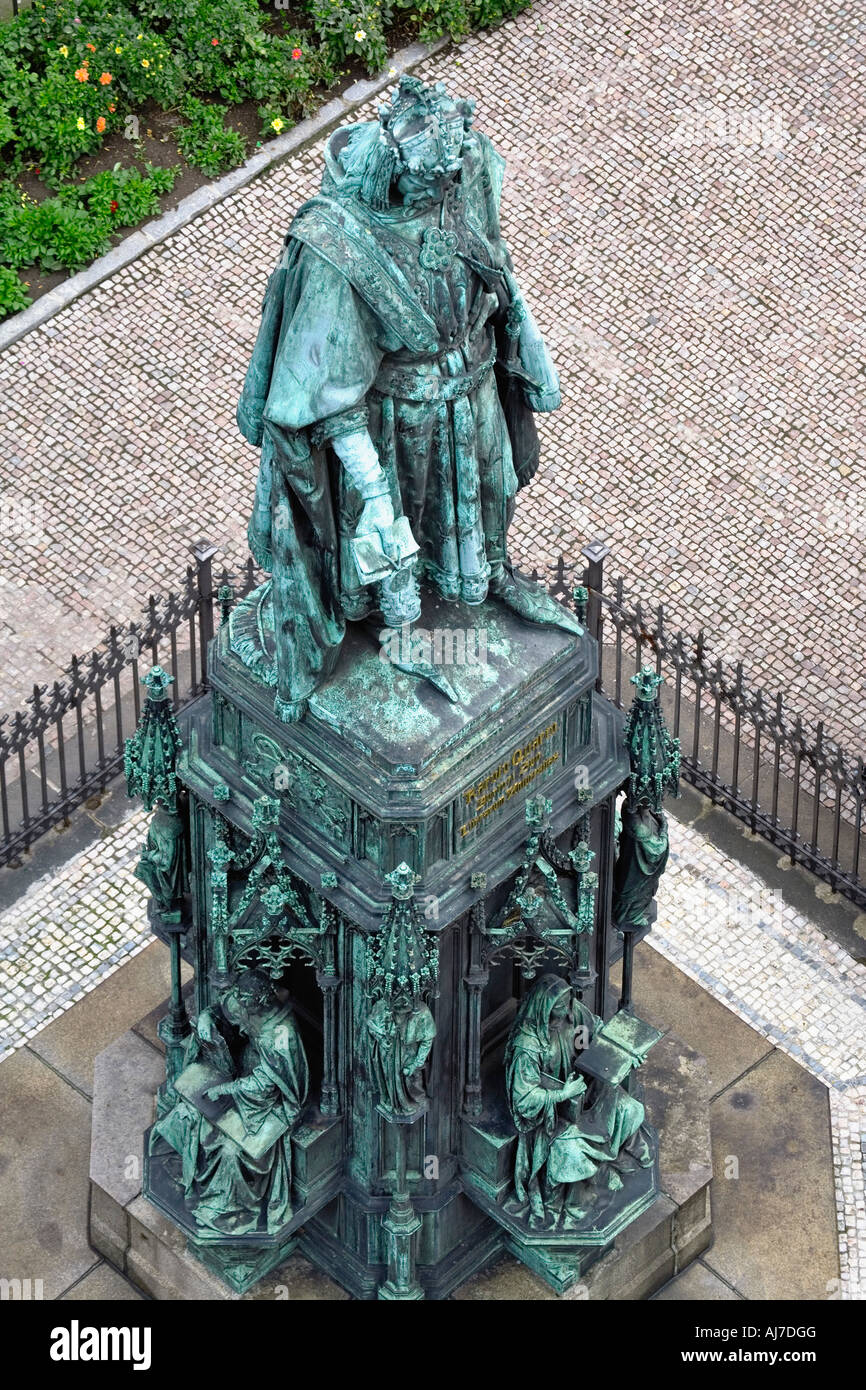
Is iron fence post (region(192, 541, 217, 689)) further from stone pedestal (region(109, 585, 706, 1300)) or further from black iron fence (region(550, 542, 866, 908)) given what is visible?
stone pedestal (region(109, 585, 706, 1300))

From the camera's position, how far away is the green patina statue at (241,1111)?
25016mm

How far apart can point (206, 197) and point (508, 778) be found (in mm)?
14981

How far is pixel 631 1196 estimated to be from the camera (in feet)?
85.4

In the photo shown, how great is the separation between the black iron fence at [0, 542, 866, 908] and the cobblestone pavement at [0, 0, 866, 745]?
785mm

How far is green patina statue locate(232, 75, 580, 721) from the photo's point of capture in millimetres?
21391

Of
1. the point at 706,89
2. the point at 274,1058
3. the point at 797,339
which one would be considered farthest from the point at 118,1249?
the point at 706,89

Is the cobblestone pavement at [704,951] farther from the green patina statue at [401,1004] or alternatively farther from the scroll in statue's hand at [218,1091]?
the green patina statue at [401,1004]

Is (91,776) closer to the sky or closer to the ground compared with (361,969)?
closer to the ground

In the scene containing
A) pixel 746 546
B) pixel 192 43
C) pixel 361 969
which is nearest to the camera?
pixel 361 969

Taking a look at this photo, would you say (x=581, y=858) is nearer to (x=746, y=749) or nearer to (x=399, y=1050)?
(x=399, y=1050)

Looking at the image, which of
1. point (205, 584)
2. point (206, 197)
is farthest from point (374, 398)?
point (206, 197)

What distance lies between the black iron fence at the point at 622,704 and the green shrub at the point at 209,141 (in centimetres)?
609

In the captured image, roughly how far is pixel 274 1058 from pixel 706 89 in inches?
681

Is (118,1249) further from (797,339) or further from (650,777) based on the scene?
(797,339)
